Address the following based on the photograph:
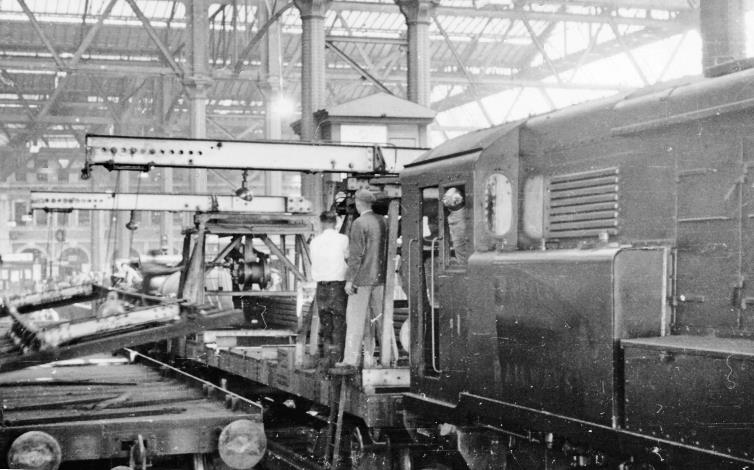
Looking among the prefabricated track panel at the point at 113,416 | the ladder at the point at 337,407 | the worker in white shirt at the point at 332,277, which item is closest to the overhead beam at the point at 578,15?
the worker in white shirt at the point at 332,277

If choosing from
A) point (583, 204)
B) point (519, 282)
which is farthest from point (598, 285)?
point (583, 204)

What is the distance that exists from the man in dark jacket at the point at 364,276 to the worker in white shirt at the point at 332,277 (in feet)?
0.78

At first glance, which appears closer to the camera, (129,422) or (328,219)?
(129,422)

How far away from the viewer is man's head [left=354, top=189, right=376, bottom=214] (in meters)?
8.34

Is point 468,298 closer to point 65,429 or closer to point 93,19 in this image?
point 65,429

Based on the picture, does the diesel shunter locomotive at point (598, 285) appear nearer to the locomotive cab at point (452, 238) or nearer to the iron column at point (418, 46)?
the locomotive cab at point (452, 238)

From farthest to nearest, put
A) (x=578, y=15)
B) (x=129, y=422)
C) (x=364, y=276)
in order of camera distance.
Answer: (x=578, y=15) → (x=364, y=276) → (x=129, y=422)

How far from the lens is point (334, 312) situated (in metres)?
8.70

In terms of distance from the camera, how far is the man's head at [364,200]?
834cm

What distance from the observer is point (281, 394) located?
42.6ft

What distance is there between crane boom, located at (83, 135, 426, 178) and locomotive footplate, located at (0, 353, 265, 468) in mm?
2477

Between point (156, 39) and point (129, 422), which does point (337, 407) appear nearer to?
point (129, 422)

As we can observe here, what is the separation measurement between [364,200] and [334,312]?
1.15 metres

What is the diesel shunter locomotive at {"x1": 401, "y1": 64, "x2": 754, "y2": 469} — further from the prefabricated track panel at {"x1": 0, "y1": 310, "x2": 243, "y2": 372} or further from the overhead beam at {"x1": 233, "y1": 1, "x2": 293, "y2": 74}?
the overhead beam at {"x1": 233, "y1": 1, "x2": 293, "y2": 74}
